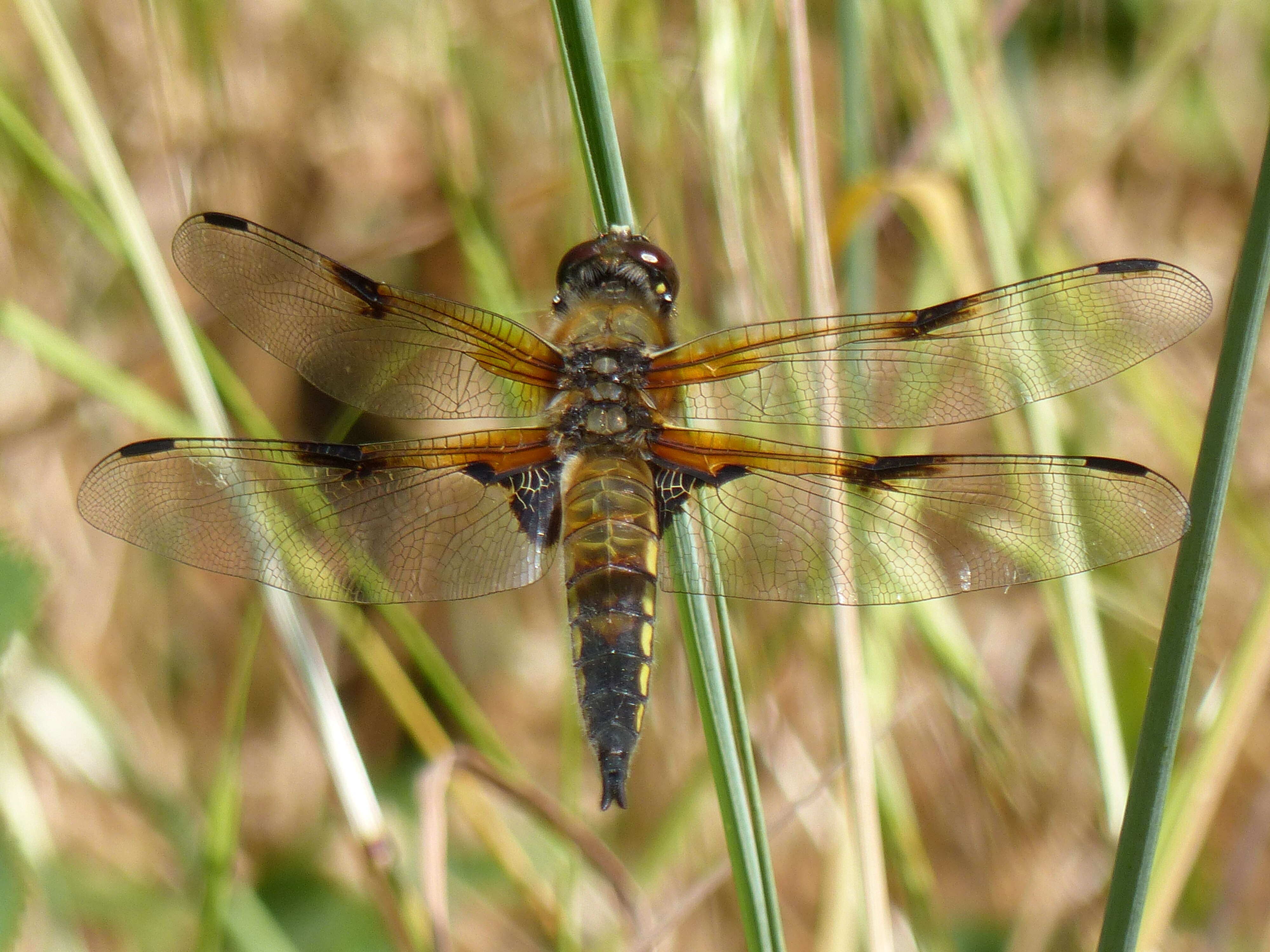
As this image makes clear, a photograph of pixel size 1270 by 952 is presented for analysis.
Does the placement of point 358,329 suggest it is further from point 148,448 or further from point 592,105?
point 592,105

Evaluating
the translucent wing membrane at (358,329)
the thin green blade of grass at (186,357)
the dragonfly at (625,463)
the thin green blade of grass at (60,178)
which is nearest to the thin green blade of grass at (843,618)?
the dragonfly at (625,463)

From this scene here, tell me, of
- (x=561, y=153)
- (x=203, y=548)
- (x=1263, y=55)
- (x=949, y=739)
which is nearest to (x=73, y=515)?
(x=203, y=548)

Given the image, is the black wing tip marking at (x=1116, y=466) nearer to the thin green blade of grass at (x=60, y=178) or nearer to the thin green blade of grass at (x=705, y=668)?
the thin green blade of grass at (x=705, y=668)

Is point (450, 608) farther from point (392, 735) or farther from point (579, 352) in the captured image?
point (579, 352)

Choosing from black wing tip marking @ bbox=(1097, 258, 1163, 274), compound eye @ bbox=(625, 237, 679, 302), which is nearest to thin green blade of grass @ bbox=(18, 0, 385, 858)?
compound eye @ bbox=(625, 237, 679, 302)

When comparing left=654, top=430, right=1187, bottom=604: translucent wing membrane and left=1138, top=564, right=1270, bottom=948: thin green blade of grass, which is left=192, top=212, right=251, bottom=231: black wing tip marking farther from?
left=1138, top=564, right=1270, bottom=948: thin green blade of grass
